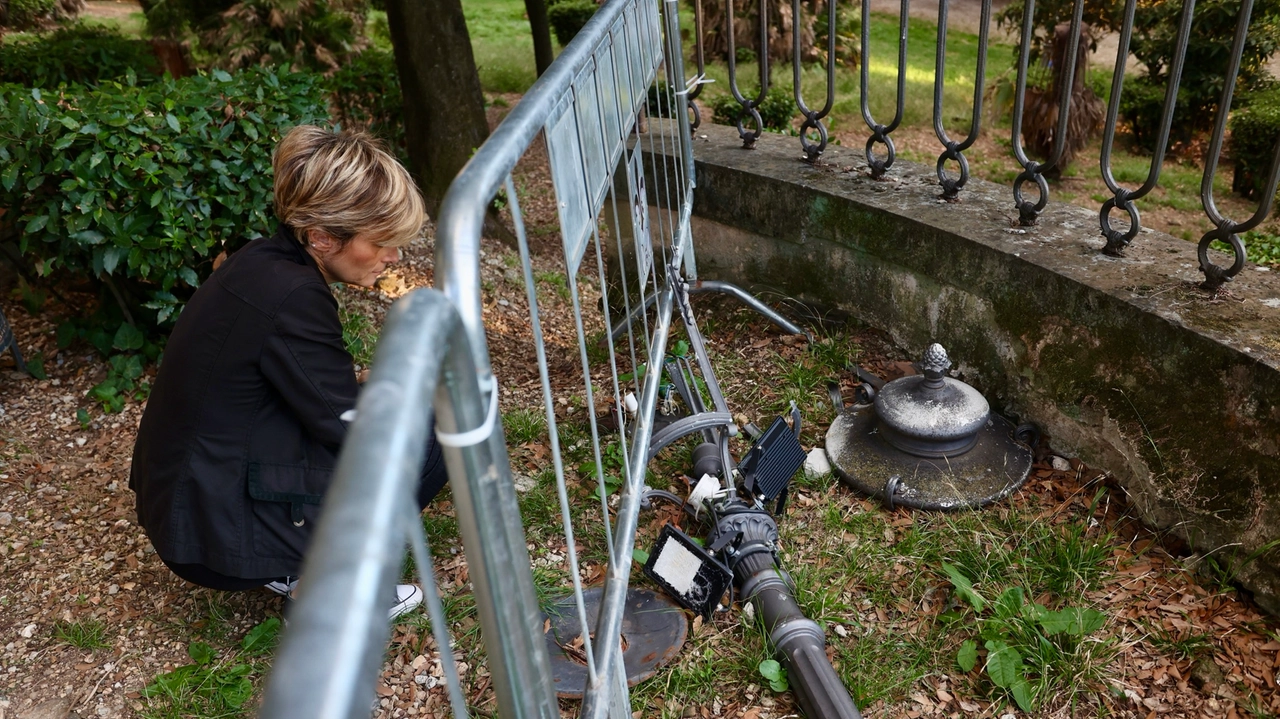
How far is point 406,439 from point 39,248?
3848mm

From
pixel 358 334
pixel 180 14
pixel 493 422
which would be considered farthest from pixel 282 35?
pixel 493 422

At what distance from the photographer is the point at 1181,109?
1011 centimetres

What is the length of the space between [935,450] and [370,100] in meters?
4.64

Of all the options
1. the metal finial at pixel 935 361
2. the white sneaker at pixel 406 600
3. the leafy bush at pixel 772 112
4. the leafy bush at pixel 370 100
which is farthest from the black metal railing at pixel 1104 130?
the leafy bush at pixel 772 112

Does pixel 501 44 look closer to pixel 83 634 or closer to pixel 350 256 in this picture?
pixel 350 256

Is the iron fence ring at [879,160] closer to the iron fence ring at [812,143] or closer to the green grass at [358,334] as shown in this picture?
the iron fence ring at [812,143]

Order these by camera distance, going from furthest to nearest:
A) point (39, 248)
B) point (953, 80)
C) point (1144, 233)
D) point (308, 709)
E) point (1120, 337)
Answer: point (953, 80)
point (39, 248)
point (1144, 233)
point (1120, 337)
point (308, 709)

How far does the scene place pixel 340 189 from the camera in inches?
89.7

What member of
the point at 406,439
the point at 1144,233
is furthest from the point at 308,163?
the point at 1144,233

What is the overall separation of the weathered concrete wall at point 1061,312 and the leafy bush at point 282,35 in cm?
617

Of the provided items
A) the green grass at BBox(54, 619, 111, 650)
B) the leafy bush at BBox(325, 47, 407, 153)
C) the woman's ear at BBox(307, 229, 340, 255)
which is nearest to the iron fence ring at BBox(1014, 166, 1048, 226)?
the woman's ear at BBox(307, 229, 340, 255)

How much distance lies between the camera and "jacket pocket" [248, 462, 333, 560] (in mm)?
2354

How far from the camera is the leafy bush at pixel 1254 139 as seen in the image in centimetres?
858

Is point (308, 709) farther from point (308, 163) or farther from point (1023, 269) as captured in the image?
point (1023, 269)
